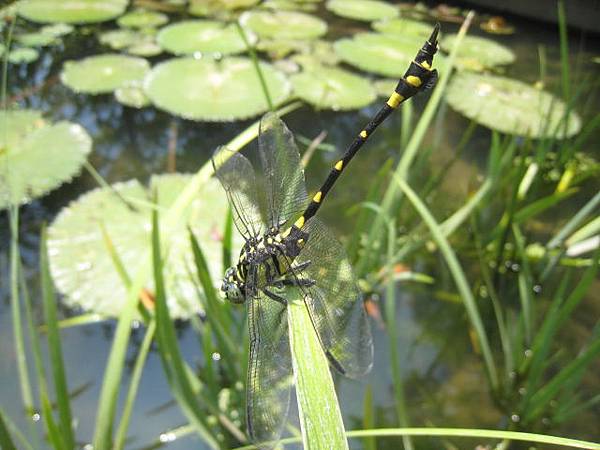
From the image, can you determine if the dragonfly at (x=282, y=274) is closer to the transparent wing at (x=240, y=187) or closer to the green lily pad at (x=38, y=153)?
the transparent wing at (x=240, y=187)

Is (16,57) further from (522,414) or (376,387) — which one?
(522,414)

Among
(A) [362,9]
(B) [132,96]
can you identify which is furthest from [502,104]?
(B) [132,96]

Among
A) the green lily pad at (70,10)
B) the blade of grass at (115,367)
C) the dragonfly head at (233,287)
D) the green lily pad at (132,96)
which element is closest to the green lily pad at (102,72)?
the green lily pad at (132,96)

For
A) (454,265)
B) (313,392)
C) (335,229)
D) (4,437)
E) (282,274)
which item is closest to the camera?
(313,392)

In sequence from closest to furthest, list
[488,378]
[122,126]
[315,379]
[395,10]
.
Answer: [315,379] < [488,378] < [122,126] < [395,10]

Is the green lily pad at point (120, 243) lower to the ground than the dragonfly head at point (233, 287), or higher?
lower

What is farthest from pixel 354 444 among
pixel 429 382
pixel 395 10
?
pixel 395 10

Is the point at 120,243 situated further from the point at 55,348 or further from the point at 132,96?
the point at 132,96
